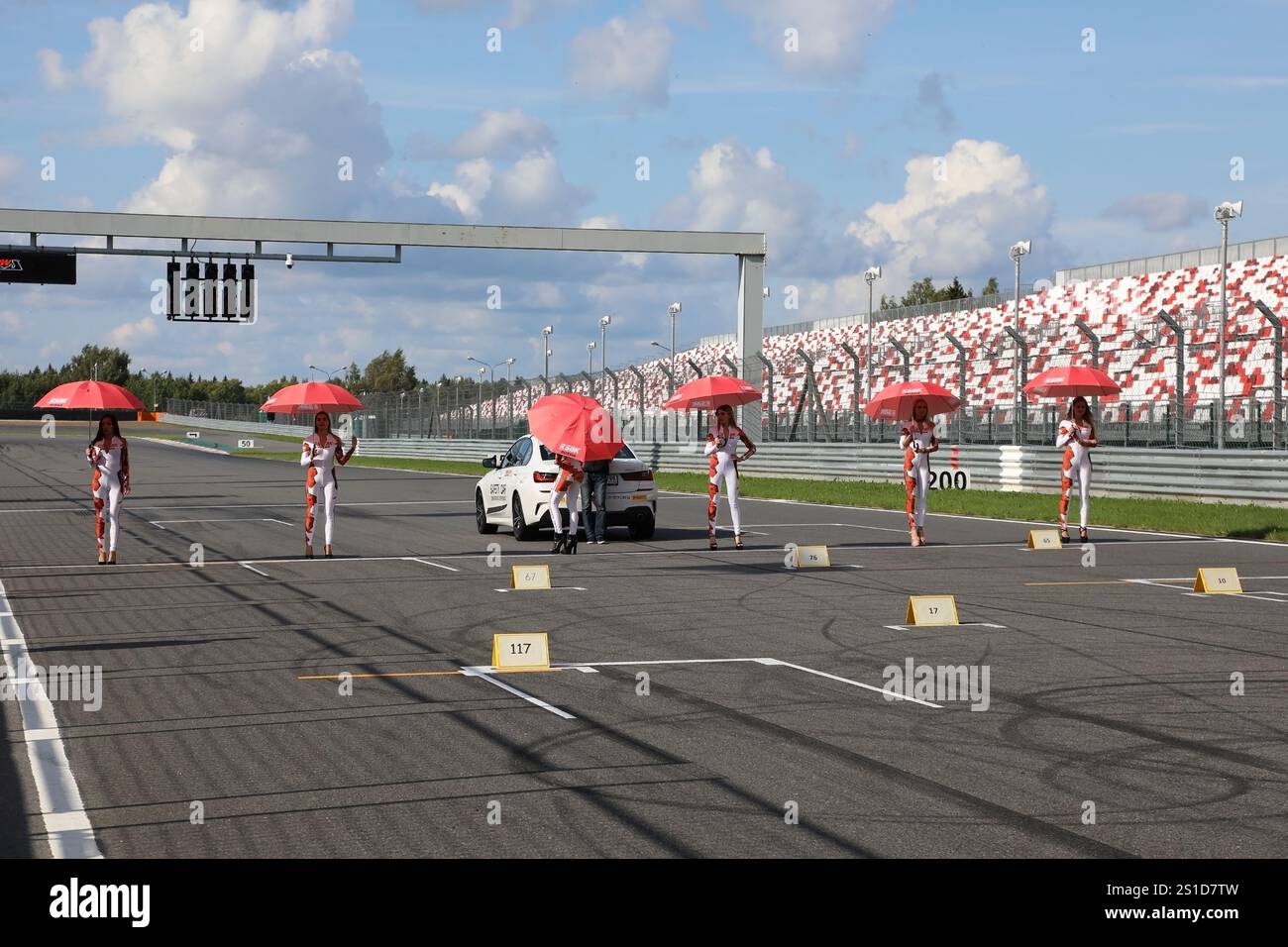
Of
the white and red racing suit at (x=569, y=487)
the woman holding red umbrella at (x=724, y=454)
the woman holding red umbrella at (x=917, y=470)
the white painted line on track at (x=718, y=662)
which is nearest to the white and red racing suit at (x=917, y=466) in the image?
the woman holding red umbrella at (x=917, y=470)

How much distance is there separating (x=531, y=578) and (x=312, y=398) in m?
5.79

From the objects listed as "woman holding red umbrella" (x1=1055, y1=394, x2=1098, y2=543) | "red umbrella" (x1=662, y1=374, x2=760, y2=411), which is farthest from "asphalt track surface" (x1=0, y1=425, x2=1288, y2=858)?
"red umbrella" (x1=662, y1=374, x2=760, y2=411)

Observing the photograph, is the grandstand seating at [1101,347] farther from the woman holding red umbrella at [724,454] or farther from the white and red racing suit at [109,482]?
the white and red racing suit at [109,482]

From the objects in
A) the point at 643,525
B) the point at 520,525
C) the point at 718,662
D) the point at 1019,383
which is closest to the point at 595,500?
the point at 643,525

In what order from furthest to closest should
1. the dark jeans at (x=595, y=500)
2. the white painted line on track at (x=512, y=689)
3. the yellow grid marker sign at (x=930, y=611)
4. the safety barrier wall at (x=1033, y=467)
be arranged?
the safety barrier wall at (x=1033, y=467) → the dark jeans at (x=595, y=500) → the yellow grid marker sign at (x=930, y=611) → the white painted line on track at (x=512, y=689)

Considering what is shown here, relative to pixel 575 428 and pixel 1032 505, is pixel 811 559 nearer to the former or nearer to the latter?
pixel 575 428

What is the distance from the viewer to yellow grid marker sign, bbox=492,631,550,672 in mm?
9969

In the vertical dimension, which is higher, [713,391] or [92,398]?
[713,391]

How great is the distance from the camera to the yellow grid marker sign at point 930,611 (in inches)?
477

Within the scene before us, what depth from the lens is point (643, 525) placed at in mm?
21297

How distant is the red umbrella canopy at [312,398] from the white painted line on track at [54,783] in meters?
9.30

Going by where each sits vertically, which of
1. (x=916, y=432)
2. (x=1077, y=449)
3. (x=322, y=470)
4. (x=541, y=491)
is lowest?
(x=541, y=491)

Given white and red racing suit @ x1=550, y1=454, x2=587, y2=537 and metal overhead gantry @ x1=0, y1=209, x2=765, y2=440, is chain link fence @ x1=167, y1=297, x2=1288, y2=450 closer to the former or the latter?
metal overhead gantry @ x1=0, y1=209, x2=765, y2=440
